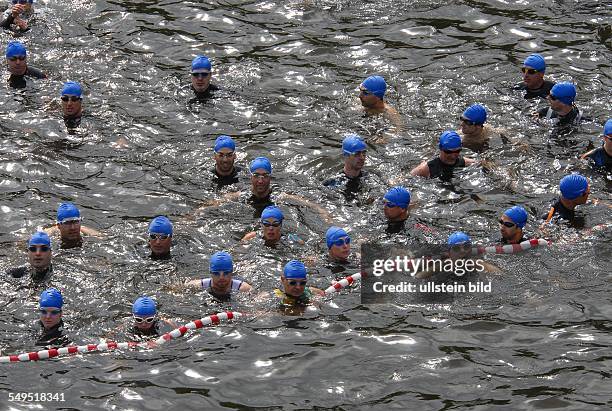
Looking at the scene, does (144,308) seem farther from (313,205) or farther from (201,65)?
(201,65)

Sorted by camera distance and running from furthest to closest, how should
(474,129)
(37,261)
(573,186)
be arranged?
(474,129) < (573,186) < (37,261)

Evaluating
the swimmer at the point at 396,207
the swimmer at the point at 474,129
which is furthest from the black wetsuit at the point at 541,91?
the swimmer at the point at 396,207

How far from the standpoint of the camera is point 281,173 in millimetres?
18969

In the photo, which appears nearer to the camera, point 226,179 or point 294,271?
point 294,271

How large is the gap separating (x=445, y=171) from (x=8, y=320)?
26.8 feet

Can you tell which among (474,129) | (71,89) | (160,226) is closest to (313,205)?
(160,226)

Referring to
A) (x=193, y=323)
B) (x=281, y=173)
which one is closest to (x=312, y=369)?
(x=193, y=323)

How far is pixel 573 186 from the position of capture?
16.8 meters

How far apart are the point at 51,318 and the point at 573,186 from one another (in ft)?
28.2

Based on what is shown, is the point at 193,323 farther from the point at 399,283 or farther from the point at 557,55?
the point at 557,55

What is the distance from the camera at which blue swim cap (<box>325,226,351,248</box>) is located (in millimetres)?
15844

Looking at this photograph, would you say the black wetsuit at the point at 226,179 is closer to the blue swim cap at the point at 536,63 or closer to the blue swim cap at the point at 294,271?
the blue swim cap at the point at 294,271

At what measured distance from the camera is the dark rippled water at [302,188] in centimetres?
1338

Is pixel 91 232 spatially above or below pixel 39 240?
below
